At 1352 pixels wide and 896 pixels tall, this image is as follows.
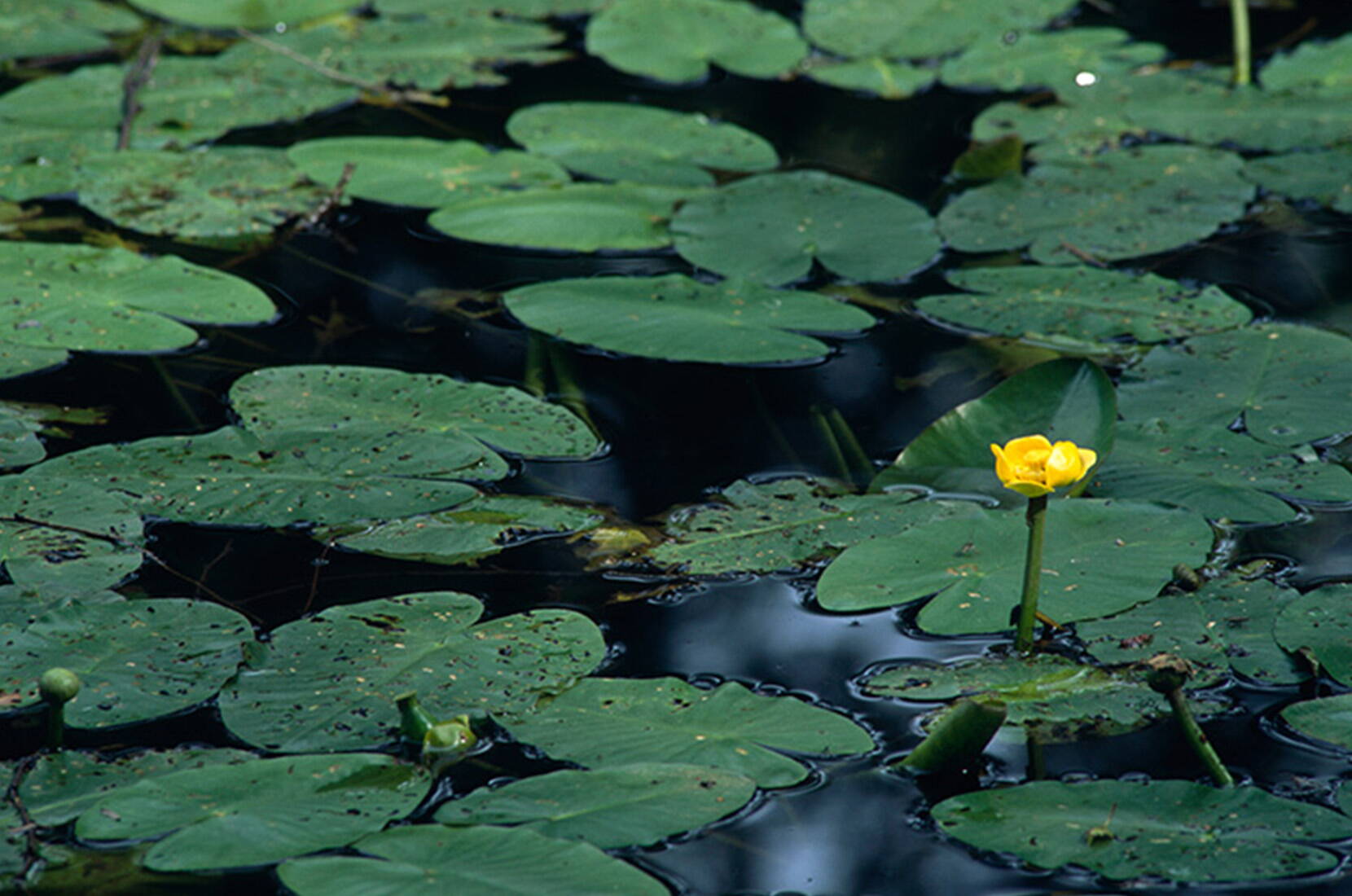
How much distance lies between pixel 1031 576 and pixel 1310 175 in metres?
2.22

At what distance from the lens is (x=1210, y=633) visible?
6.19 feet

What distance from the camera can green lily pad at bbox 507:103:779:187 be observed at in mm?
3590

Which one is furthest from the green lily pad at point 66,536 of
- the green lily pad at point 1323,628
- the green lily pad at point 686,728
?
the green lily pad at point 1323,628

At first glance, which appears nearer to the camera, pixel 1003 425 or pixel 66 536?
pixel 66 536

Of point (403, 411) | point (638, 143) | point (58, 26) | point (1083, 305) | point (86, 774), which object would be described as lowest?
point (86, 774)

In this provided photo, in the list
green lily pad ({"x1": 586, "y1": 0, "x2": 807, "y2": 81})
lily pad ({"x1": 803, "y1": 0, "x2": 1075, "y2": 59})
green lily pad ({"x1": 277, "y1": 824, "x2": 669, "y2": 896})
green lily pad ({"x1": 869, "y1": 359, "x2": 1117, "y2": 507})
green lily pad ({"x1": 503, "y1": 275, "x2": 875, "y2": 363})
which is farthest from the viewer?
lily pad ({"x1": 803, "y1": 0, "x2": 1075, "y2": 59})

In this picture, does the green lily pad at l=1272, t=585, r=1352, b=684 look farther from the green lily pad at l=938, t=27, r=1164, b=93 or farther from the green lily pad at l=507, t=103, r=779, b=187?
the green lily pad at l=938, t=27, r=1164, b=93

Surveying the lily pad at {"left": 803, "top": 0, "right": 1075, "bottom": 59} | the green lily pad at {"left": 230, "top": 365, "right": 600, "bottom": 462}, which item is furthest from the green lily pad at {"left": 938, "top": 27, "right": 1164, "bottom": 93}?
the green lily pad at {"left": 230, "top": 365, "right": 600, "bottom": 462}

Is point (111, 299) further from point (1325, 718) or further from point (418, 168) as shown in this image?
point (1325, 718)

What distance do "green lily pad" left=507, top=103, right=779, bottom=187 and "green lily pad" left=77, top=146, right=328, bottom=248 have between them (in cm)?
64

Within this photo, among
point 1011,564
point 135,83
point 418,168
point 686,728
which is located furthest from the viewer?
point 135,83

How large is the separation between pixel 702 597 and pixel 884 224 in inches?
57.3

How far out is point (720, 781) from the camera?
1606 millimetres

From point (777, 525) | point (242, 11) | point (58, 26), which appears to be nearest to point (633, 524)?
point (777, 525)
